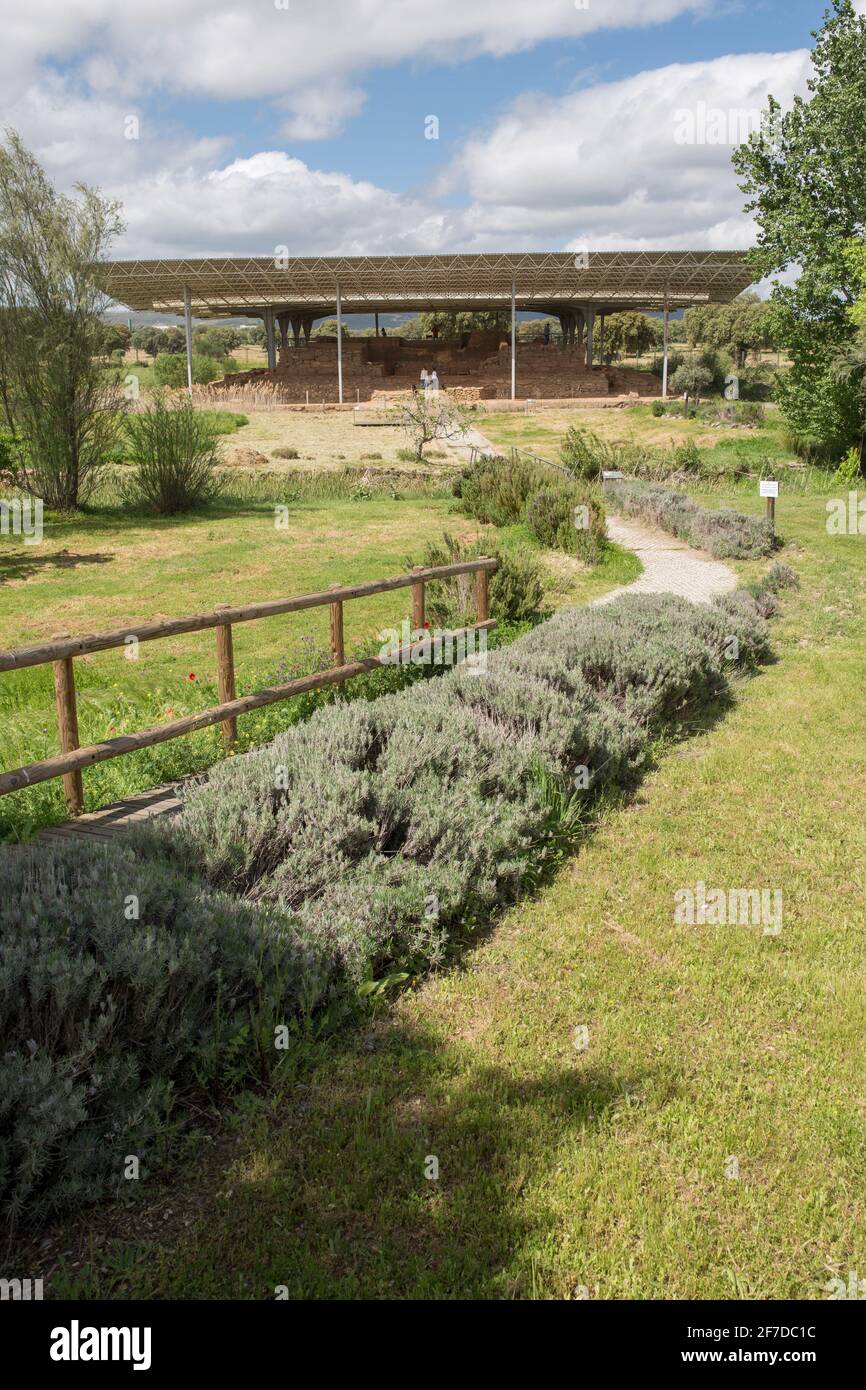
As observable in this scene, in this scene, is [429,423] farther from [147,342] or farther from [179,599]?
[147,342]

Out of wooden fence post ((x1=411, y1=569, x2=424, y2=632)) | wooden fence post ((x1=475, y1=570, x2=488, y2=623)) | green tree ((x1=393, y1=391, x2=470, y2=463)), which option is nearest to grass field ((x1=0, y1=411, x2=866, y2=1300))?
wooden fence post ((x1=411, y1=569, x2=424, y2=632))

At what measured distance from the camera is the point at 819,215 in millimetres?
24469

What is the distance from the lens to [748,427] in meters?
35.7

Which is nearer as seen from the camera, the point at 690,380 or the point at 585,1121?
the point at 585,1121

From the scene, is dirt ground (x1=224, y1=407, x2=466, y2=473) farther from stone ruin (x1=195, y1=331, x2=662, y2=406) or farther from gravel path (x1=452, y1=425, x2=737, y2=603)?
gravel path (x1=452, y1=425, x2=737, y2=603)

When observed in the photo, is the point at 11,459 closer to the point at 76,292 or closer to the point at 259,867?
the point at 76,292

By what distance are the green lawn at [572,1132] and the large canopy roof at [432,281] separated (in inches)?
1528

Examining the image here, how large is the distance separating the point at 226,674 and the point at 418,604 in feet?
9.03

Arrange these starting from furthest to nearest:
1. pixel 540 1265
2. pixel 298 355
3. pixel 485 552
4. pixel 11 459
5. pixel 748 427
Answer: pixel 298 355, pixel 748 427, pixel 11 459, pixel 485 552, pixel 540 1265

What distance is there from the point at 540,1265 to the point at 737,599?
375 inches

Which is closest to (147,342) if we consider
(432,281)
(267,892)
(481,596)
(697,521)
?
(432,281)

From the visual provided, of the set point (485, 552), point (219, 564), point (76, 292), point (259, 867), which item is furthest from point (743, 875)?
point (76, 292)

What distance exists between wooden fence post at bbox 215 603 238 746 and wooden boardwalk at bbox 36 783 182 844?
896mm

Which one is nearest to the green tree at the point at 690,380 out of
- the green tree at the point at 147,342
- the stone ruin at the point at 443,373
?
the stone ruin at the point at 443,373
